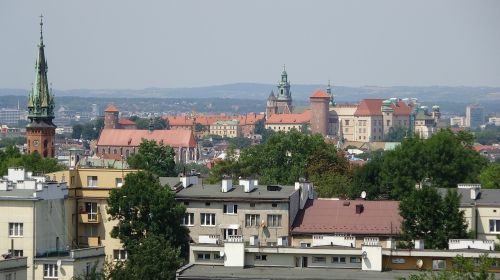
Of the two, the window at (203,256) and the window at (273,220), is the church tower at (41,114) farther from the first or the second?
the window at (203,256)

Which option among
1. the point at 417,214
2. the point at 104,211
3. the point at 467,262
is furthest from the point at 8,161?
the point at 467,262

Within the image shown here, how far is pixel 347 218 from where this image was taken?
7650 cm

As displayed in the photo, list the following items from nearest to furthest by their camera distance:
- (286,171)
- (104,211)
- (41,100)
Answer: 1. (104,211)
2. (286,171)
3. (41,100)

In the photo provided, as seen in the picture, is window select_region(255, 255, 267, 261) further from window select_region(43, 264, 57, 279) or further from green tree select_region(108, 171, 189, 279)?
window select_region(43, 264, 57, 279)

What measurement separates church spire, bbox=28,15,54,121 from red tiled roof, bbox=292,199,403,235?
9455 centimetres

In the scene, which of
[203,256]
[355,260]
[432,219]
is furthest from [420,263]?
[432,219]

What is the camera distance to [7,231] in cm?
6862

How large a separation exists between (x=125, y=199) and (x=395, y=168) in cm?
3340

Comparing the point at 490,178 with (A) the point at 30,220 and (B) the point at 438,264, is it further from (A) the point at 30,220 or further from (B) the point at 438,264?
(B) the point at 438,264

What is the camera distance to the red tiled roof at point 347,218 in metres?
74.9

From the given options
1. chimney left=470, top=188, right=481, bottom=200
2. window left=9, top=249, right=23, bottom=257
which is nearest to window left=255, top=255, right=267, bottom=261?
window left=9, top=249, right=23, bottom=257

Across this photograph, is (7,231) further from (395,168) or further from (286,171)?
(286,171)

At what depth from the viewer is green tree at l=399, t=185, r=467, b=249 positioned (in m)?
70.1

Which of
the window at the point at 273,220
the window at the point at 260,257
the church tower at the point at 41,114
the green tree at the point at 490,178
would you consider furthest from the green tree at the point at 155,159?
the window at the point at 260,257
